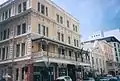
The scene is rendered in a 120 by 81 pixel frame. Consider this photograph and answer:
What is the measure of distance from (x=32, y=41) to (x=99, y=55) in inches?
1359

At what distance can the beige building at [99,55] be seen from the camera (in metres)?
51.5

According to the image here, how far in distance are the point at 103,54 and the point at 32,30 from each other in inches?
1548

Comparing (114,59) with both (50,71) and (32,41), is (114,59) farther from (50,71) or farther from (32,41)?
(32,41)

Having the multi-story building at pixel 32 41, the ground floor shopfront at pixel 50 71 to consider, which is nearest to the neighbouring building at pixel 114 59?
the ground floor shopfront at pixel 50 71

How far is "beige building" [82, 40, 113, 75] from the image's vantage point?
169ft

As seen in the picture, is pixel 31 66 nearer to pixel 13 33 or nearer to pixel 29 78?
pixel 29 78

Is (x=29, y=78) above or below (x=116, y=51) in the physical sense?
below

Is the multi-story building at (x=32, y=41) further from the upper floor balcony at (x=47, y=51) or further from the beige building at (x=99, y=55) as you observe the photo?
the beige building at (x=99, y=55)

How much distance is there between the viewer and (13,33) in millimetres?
30719

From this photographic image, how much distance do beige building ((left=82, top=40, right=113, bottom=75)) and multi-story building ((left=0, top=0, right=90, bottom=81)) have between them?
52.7 feet

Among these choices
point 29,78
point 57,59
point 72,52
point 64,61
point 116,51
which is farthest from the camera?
point 116,51

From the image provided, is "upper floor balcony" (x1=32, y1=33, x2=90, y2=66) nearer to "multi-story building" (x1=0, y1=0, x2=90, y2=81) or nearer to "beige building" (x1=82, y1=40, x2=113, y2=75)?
"multi-story building" (x1=0, y1=0, x2=90, y2=81)

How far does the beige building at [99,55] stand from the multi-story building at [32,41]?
16.1 metres

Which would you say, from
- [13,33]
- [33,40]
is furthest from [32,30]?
[13,33]
